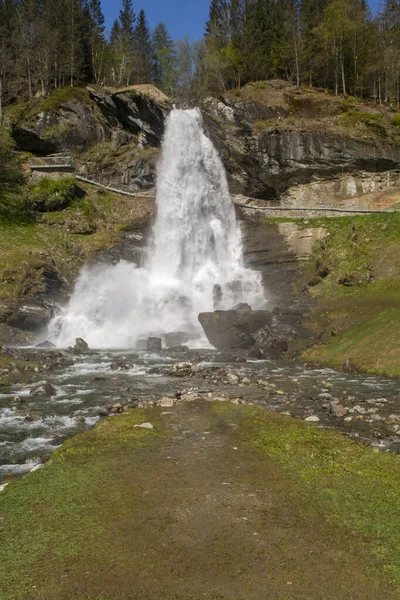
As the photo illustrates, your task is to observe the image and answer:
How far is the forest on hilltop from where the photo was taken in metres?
53.6

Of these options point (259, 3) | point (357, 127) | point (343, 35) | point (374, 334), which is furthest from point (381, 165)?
point (259, 3)

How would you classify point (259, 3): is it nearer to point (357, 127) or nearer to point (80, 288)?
point (357, 127)

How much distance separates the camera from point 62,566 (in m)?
5.25

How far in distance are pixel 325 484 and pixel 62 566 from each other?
451cm

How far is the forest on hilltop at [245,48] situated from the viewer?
176 feet

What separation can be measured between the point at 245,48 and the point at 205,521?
62.4 meters

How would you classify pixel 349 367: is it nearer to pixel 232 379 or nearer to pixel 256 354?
pixel 256 354

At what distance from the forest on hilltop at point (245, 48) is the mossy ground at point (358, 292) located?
2524 centimetres

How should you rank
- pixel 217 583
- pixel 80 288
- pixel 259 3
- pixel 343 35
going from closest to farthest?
pixel 217 583 < pixel 80 288 < pixel 343 35 < pixel 259 3

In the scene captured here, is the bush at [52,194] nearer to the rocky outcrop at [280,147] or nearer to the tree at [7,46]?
the rocky outcrop at [280,147]

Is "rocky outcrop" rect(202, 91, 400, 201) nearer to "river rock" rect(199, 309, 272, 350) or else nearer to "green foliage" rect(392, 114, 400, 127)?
"green foliage" rect(392, 114, 400, 127)

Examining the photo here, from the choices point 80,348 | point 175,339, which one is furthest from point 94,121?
point 80,348

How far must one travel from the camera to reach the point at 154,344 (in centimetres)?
2802

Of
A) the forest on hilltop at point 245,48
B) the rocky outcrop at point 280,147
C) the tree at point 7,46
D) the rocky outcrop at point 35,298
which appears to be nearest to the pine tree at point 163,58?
the forest on hilltop at point 245,48
